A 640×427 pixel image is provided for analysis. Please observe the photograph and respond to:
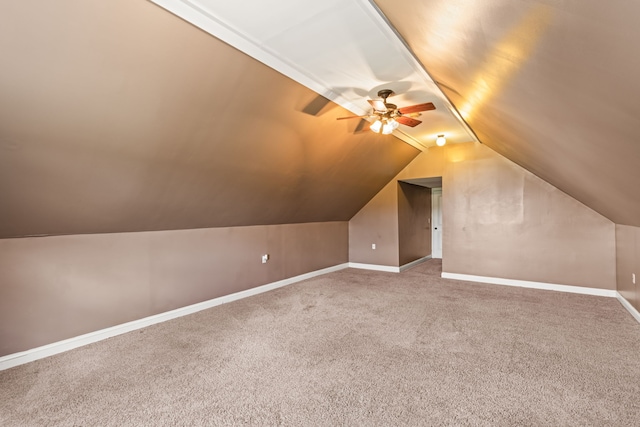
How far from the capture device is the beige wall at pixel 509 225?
4.60m

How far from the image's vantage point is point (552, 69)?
58.8 inches

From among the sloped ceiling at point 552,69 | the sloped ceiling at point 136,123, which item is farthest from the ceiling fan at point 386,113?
the sloped ceiling at point 136,123

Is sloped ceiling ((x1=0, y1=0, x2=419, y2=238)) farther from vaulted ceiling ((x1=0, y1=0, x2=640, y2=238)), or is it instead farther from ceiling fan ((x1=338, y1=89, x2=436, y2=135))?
ceiling fan ((x1=338, y1=89, x2=436, y2=135))

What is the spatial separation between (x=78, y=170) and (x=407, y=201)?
5.74 m

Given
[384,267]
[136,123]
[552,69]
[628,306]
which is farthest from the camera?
[384,267]

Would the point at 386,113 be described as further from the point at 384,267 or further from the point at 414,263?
the point at 414,263

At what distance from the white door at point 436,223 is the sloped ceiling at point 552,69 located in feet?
16.0

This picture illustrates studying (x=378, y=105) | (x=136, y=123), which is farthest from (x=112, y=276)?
(x=378, y=105)

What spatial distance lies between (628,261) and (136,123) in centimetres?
556

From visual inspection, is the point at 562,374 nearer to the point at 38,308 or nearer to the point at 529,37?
the point at 529,37

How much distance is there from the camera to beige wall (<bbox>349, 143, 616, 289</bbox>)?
15.1ft

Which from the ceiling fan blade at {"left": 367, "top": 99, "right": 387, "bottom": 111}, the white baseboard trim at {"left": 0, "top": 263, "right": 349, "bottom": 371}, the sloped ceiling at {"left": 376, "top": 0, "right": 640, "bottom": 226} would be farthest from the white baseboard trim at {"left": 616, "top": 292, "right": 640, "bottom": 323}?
the white baseboard trim at {"left": 0, "top": 263, "right": 349, "bottom": 371}

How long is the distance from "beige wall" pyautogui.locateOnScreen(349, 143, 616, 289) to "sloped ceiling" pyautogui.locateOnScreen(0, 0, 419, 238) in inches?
99.7

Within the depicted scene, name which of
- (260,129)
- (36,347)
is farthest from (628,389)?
(36,347)
